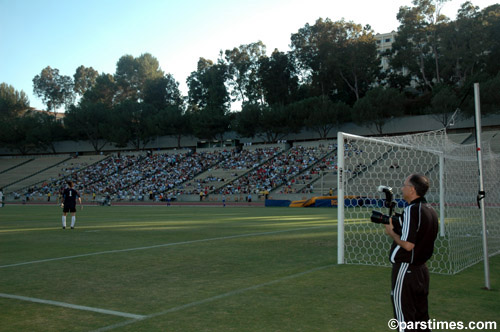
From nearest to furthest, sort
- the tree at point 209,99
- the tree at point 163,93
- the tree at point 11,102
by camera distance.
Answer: the tree at point 209,99
the tree at point 163,93
the tree at point 11,102

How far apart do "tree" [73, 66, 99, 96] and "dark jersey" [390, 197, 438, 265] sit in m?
109

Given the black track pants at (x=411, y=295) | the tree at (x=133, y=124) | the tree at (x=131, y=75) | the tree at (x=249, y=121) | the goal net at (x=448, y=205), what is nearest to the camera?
the black track pants at (x=411, y=295)

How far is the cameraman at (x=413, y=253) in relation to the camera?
147 inches

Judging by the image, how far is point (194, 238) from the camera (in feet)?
44.3

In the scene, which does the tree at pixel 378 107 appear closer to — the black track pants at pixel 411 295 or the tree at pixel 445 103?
the tree at pixel 445 103

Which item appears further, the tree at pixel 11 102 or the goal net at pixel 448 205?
the tree at pixel 11 102

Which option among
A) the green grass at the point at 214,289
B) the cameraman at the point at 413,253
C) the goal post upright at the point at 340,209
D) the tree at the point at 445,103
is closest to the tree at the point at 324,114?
the tree at the point at 445,103

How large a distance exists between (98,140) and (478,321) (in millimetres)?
77215

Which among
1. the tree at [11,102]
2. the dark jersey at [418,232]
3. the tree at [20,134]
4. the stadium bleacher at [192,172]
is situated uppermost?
the tree at [11,102]

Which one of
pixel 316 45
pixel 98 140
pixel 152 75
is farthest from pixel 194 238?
pixel 152 75

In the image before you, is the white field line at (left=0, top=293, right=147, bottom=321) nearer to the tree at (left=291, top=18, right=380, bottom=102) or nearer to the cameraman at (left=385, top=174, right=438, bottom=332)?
the cameraman at (left=385, top=174, right=438, bottom=332)

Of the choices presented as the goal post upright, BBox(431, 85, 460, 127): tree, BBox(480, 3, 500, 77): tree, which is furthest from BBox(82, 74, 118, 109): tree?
the goal post upright

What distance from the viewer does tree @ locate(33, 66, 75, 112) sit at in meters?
100

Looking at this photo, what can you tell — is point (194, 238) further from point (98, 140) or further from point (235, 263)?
point (98, 140)
